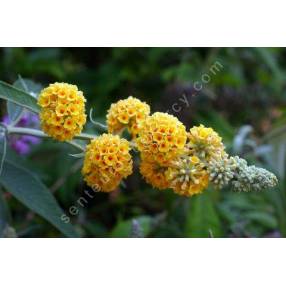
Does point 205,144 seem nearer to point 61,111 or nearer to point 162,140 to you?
point 162,140

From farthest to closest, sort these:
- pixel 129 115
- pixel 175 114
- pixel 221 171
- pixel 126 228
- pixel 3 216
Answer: pixel 175 114 < pixel 126 228 < pixel 3 216 < pixel 129 115 < pixel 221 171

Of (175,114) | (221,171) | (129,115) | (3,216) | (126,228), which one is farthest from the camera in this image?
(175,114)

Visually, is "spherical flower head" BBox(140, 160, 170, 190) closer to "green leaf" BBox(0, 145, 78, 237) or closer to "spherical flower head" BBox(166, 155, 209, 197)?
"spherical flower head" BBox(166, 155, 209, 197)

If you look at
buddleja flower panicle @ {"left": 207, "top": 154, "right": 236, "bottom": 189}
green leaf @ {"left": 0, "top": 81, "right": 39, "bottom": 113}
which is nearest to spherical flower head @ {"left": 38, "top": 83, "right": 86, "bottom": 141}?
green leaf @ {"left": 0, "top": 81, "right": 39, "bottom": 113}

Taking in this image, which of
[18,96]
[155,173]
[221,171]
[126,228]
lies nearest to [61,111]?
[18,96]

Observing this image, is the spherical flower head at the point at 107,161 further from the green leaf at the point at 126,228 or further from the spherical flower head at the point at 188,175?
the green leaf at the point at 126,228

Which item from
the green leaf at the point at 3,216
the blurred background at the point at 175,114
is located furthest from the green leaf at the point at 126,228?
the green leaf at the point at 3,216
